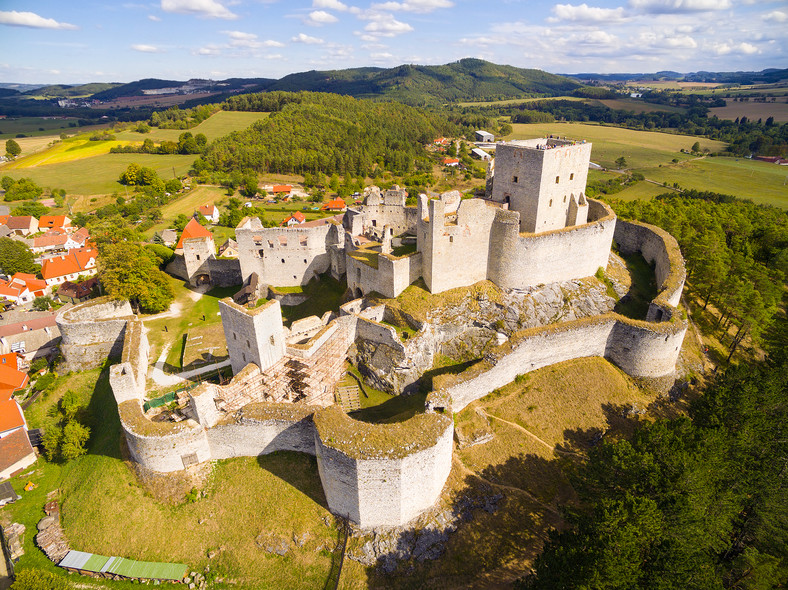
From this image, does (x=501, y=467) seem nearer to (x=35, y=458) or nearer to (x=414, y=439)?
(x=414, y=439)

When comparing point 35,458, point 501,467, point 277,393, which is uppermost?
point 277,393

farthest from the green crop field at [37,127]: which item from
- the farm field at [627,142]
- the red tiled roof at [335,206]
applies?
the farm field at [627,142]

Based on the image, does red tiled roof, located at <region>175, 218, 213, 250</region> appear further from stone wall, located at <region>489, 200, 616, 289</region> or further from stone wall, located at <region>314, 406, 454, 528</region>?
stone wall, located at <region>314, 406, 454, 528</region>

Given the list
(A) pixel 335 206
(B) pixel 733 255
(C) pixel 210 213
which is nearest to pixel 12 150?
(C) pixel 210 213

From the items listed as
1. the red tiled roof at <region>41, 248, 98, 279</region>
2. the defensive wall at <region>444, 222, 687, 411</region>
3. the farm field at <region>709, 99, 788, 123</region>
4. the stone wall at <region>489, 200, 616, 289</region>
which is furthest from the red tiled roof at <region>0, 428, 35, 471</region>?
the farm field at <region>709, 99, 788, 123</region>

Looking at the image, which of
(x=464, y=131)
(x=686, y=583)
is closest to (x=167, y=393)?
(x=686, y=583)

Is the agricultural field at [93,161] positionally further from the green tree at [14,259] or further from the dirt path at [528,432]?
the dirt path at [528,432]
